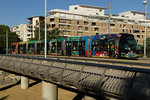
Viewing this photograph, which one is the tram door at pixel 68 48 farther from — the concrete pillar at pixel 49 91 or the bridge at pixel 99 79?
the concrete pillar at pixel 49 91

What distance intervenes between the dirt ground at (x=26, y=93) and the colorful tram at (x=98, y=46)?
19.3 feet

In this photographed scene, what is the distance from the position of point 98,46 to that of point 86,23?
53.4m

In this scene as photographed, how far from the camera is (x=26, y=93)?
21.6m

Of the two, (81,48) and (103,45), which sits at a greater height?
(103,45)

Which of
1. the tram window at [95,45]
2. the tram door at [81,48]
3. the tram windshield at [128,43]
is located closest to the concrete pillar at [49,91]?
the tram windshield at [128,43]

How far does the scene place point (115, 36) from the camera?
63.3ft

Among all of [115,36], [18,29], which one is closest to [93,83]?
[115,36]

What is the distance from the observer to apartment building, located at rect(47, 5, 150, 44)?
Answer: 69.6 meters

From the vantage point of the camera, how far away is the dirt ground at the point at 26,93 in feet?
63.9

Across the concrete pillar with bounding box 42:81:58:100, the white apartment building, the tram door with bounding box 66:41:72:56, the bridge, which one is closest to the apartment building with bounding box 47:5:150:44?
the white apartment building

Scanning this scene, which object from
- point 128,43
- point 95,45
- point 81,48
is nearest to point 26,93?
point 81,48

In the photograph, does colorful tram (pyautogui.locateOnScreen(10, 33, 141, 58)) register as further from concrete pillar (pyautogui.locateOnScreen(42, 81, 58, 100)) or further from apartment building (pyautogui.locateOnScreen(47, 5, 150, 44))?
apartment building (pyautogui.locateOnScreen(47, 5, 150, 44))

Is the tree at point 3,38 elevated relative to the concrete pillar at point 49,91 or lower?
elevated

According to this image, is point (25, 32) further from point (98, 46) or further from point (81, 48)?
point (98, 46)
